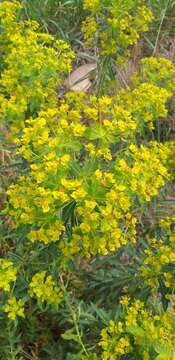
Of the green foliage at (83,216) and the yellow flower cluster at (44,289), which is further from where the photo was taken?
the yellow flower cluster at (44,289)

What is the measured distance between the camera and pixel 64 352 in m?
3.05

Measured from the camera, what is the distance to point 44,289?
8.17 feet

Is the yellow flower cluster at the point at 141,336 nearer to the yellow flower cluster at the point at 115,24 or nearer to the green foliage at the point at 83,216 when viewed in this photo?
the green foliage at the point at 83,216

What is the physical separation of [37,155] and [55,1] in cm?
348

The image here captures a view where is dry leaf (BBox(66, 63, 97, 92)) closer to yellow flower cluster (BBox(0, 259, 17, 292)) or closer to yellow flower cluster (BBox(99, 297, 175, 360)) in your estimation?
yellow flower cluster (BBox(0, 259, 17, 292))

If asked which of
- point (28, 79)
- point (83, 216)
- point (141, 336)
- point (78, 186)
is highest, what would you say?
point (28, 79)

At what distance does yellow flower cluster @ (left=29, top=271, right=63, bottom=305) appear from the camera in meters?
2.48

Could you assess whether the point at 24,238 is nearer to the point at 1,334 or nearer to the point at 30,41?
the point at 1,334

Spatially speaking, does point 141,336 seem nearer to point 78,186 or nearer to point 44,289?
point 44,289

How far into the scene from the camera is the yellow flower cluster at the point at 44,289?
2.48 m

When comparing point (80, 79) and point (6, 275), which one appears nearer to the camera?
point (6, 275)

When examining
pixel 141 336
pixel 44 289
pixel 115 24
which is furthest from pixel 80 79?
pixel 141 336

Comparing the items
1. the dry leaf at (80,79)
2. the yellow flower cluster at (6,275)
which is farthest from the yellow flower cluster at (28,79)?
the dry leaf at (80,79)

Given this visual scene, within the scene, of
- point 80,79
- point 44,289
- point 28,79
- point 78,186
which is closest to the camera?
point 78,186
